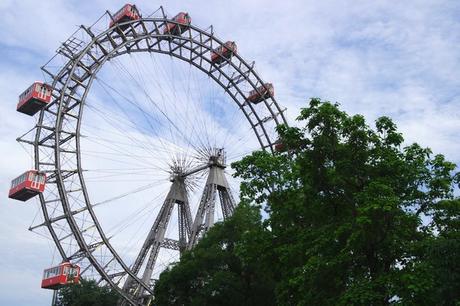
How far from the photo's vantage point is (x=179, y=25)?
3844cm

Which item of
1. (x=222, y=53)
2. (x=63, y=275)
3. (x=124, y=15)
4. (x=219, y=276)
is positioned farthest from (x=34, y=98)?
(x=219, y=276)

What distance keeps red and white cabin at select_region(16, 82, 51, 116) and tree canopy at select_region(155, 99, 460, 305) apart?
1812cm

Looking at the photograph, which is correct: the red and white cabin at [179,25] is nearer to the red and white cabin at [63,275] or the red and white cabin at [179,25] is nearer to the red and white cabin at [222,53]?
the red and white cabin at [222,53]

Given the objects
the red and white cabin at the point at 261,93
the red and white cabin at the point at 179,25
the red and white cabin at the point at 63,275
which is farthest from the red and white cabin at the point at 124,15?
the red and white cabin at the point at 63,275

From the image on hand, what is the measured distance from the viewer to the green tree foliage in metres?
31.9

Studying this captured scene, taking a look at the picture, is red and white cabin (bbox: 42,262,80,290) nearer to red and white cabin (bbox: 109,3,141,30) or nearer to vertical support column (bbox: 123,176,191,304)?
vertical support column (bbox: 123,176,191,304)

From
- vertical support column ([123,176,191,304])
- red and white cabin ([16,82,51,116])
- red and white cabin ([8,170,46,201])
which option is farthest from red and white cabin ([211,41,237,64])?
red and white cabin ([8,170,46,201])

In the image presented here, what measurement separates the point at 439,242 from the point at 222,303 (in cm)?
1384

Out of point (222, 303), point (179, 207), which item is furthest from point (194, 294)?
point (179, 207)

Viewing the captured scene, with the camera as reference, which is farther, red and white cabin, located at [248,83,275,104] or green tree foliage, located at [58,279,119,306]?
red and white cabin, located at [248,83,275,104]

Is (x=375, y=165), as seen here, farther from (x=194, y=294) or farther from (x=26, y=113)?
(x=26, y=113)

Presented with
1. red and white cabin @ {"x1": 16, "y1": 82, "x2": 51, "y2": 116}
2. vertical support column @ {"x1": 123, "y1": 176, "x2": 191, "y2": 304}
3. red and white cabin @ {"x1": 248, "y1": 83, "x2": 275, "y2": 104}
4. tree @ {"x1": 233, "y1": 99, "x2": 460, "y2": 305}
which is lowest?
tree @ {"x1": 233, "y1": 99, "x2": 460, "y2": 305}

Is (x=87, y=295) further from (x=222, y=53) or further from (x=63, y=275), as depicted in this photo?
(x=222, y=53)

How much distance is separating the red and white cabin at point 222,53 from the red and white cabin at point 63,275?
1818 centimetres
